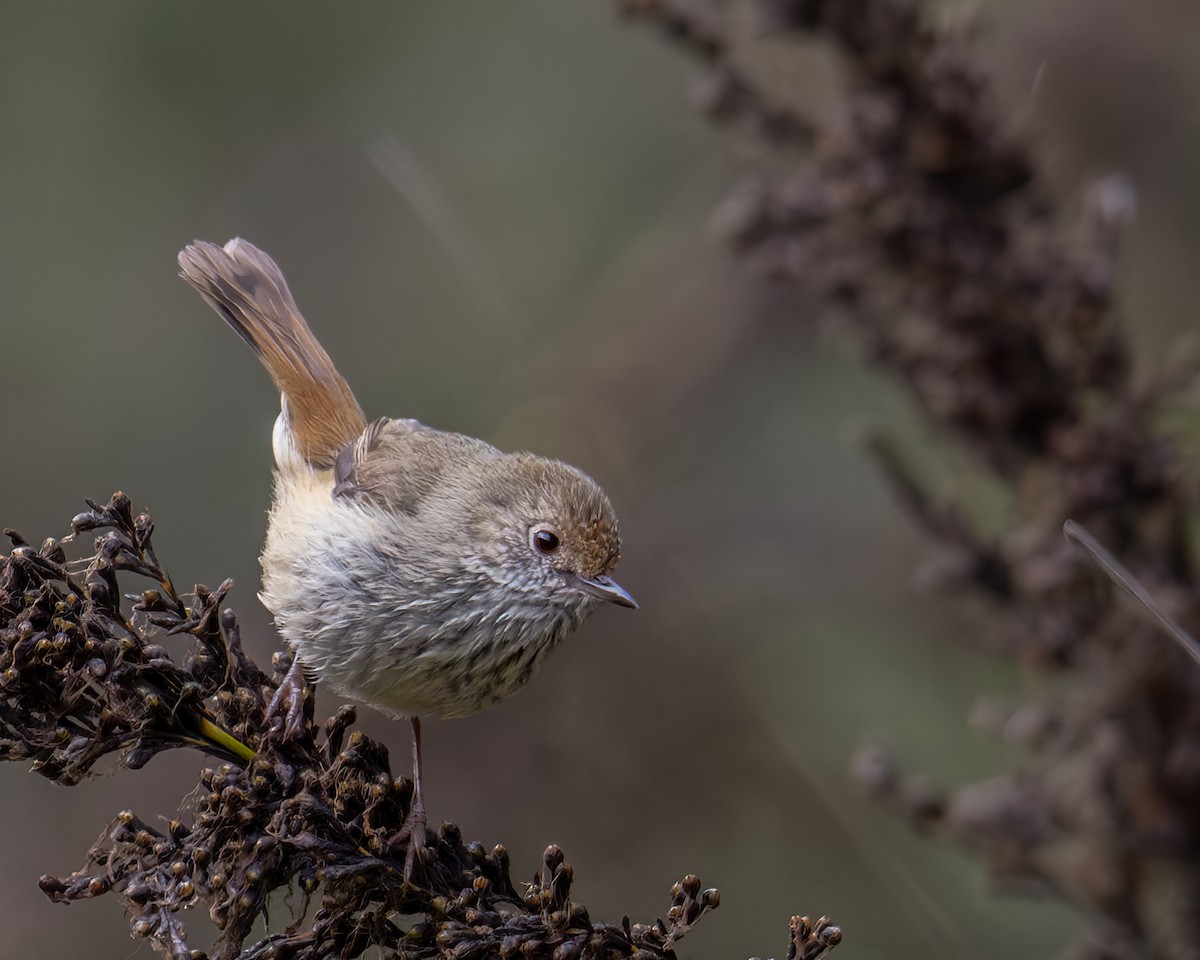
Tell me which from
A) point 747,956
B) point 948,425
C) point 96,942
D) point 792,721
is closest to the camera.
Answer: point 948,425

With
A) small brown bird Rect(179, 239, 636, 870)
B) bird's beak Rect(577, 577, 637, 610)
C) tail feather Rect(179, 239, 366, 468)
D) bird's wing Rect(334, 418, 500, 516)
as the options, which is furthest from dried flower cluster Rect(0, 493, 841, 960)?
tail feather Rect(179, 239, 366, 468)

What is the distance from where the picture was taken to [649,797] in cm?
545

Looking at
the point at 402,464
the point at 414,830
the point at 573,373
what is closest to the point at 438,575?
the point at 402,464

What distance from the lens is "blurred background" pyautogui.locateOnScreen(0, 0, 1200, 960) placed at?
17.0 feet

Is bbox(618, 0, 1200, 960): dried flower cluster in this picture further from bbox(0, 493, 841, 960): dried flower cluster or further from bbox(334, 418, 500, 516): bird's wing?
bbox(0, 493, 841, 960): dried flower cluster

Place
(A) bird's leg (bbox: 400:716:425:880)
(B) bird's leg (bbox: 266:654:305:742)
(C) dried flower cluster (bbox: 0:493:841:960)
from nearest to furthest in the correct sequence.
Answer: (C) dried flower cluster (bbox: 0:493:841:960) < (A) bird's leg (bbox: 400:716:425:880) < (B) bird's leg (bbox: 266:654:305:742)

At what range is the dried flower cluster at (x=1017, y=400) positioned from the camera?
137 inches

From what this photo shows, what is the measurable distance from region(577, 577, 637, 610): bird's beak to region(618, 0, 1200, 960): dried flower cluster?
84cm

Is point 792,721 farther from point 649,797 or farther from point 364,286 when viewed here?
point 364,286

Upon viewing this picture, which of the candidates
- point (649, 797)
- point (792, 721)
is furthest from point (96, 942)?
point (792, 721)

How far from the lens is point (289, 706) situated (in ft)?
9.03

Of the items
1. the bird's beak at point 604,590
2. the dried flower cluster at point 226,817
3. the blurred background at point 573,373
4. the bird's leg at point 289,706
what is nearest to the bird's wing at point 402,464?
the bird's beak at point 604,590

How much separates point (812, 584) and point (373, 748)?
3245mm

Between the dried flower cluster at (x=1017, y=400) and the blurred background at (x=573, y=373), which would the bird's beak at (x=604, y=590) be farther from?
the blurred background at (x=573, y=373)
